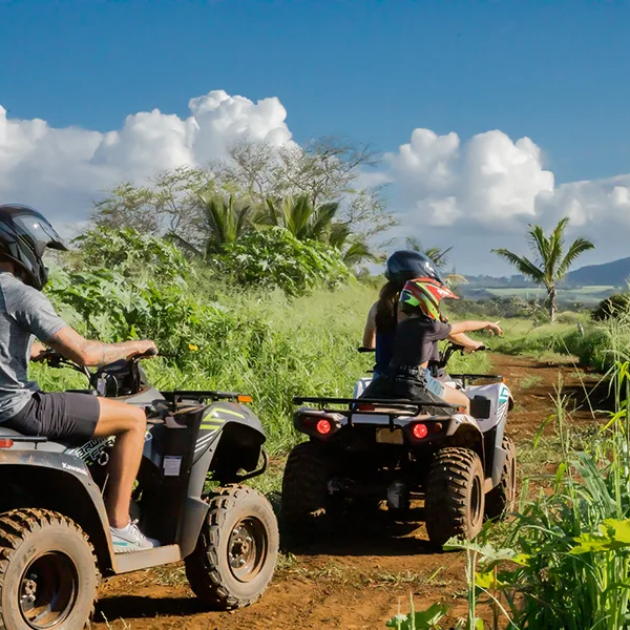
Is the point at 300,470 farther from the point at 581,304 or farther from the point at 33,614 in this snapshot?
the point at 33,614

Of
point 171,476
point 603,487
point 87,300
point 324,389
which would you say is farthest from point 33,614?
point 324,389

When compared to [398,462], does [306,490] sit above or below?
below

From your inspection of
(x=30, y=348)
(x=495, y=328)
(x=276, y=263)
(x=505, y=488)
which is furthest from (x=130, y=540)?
(x=276, y=263)

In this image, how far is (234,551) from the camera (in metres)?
5.00

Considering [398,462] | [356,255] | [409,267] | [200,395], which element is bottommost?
[398,462]

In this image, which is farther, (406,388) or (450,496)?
(406,388)

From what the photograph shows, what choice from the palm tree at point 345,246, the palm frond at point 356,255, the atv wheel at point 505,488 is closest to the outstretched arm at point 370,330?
the atv wheel at point 505,488

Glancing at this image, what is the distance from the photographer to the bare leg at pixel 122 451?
14.0 feet

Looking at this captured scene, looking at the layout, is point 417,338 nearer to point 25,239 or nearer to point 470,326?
point 470,326

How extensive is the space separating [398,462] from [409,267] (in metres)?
1.33

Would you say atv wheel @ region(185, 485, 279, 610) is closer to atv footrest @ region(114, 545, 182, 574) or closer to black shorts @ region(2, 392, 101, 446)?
atv footrest @ region(114, 545, 182, 574)

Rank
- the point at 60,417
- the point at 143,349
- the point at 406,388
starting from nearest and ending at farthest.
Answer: the point at 60,417, the point at 143,349, the point at 406,388

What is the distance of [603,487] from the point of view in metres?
3.25

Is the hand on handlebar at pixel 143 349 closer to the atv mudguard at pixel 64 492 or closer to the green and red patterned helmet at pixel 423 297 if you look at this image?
the atv mudguard at pixel 64 492
